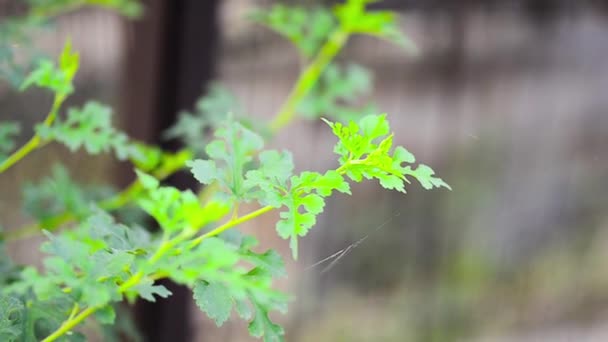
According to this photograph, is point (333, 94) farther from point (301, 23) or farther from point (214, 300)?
point (214, 300)

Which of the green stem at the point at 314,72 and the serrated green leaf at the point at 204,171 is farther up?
the serrated green leaf at the point at 204,171

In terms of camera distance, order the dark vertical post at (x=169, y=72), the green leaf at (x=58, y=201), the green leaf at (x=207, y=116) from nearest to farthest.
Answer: the green leaf at (x=58, y=201)
the green leaf at (x=207, y=116)
the dark vertical post at (x=169, y=72)

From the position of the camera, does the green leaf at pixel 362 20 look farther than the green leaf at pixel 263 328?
Yes

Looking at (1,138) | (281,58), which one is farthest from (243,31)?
(1,138)

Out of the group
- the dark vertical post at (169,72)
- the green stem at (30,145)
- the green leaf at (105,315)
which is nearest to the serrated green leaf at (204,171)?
the green leaf at (105,315)

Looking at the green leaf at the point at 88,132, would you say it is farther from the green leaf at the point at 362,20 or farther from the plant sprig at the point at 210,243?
the green leaf at the point at 362,20

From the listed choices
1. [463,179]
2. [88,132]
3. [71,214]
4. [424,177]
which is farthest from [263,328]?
[463,179]
